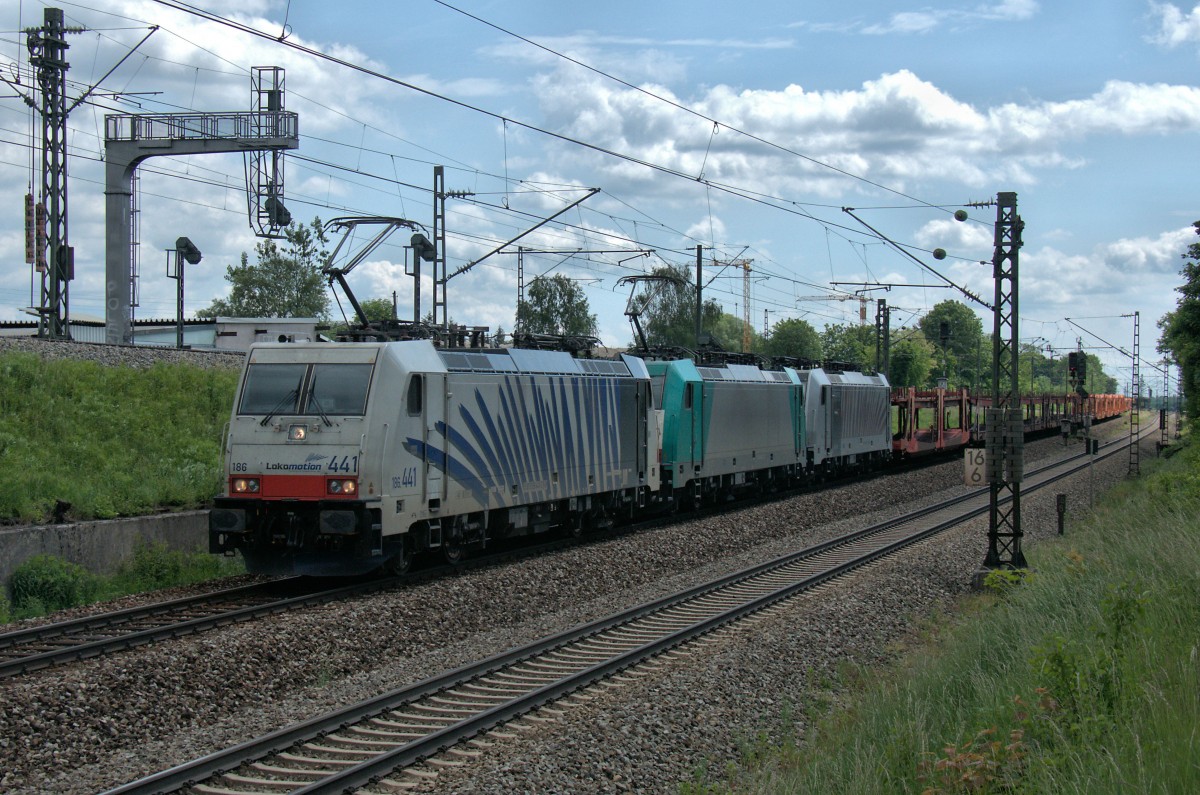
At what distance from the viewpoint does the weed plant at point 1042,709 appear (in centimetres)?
602

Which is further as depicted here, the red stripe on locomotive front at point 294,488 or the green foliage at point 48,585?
the green foliage at point 48,585

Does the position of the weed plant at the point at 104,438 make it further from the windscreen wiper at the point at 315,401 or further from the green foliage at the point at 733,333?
the green foliage at the point at 733,333

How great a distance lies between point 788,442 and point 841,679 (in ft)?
62.2

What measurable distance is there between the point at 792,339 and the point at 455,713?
3060 inches

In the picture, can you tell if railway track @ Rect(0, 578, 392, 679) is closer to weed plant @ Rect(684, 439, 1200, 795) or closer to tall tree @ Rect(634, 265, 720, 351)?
weed plant @ Rect(684, 439, 1200, 795)

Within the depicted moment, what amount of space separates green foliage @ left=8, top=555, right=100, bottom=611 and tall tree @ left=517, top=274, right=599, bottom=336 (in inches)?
1829

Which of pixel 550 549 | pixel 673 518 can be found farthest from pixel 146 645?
pixel 673 518

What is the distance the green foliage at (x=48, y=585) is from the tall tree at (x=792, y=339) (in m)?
67.9

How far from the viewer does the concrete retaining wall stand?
1465cm

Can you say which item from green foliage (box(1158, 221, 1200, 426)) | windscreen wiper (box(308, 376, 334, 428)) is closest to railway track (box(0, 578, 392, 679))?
windscreen wiper (box(308, 376, 334, 428))

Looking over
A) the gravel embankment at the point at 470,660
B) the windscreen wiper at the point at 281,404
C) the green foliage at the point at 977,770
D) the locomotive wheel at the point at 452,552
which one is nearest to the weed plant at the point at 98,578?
the windscreen wiper at the point at 281,404

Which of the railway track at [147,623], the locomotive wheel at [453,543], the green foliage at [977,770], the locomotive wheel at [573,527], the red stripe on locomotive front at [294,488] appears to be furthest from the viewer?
the locomotive wheel at [573,527]

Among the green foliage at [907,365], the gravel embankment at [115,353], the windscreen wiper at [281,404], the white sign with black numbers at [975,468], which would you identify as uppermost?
the green foliage at [907,365]

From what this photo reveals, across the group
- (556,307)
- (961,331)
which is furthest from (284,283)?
(961,331)
